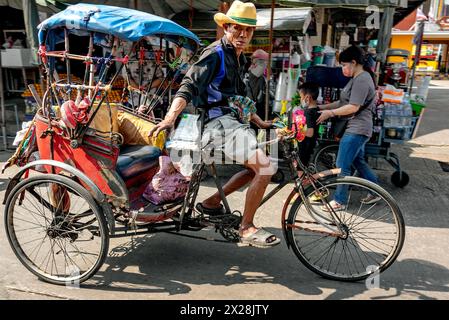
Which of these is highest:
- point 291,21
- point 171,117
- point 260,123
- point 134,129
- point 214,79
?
point 291,21

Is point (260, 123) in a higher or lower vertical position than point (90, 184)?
higher

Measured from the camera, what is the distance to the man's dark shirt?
311cm

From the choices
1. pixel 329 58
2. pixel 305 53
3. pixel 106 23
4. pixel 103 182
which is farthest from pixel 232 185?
pixel 329 58

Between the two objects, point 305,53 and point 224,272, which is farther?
point 305,53

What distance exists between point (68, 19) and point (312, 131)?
9.86 feet

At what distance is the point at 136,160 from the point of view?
3.45m

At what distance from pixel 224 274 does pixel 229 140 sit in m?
1.07

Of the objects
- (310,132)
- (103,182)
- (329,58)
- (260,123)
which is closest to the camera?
(103,182)

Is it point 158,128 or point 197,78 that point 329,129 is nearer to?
point 197,78

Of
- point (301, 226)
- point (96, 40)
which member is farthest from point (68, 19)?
point (301, 226)

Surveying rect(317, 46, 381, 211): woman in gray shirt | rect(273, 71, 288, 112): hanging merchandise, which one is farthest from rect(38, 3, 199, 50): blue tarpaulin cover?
rect(273, 71, 288, 112): hanging merchandise

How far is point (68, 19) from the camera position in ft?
9.86

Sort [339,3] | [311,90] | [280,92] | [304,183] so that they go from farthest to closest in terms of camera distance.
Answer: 1. [280,92]
2. [311,90]
3. [339,3]
4. [304,183]

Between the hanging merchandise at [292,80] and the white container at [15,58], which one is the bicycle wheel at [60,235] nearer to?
the hanging merchandise at [292,80]
